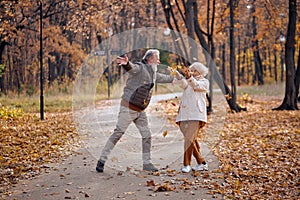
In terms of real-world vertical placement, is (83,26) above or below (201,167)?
above

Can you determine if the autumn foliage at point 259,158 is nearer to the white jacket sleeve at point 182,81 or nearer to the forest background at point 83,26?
the white jacket sleeve at point 182,81

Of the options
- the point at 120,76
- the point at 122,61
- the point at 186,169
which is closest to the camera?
the point at 122,61

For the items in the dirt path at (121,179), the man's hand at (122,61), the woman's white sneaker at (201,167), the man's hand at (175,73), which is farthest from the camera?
the woman's white sneaker at (201,167)

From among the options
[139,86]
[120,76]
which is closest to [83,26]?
[120,76]

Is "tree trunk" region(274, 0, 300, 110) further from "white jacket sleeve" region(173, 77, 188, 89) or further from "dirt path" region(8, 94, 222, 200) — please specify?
"white jacket sleeve" region(173, 77, 188, 89)

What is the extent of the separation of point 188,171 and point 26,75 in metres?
28.6

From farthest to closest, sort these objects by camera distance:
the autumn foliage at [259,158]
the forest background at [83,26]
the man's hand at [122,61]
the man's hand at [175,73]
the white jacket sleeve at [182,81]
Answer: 1. the forest background at [83,26]
2. the white jacket sleeve at [182,81]
3. the man's hand at [175,73]
4. the man's hand at [122,61]
5. the autumn foliage at [259,158]

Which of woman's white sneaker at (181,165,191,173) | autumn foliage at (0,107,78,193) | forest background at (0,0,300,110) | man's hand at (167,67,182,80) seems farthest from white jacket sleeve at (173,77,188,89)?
forest background at (0,0,300,110)

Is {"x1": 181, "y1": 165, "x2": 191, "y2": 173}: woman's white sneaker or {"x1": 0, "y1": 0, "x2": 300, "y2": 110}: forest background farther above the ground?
{"x1": 0, "y1": 0, "x2": 300, "y2": 110}: forest background

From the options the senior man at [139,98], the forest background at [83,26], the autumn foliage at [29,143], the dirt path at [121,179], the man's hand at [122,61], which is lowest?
the autumn foliage at [29,143]

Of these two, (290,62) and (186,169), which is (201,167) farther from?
(290,62)

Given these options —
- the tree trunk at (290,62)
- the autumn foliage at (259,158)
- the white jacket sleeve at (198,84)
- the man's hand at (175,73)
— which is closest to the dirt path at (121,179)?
the autumn foliage at (259,158)

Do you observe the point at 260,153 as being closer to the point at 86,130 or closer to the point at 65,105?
the point at 86,130

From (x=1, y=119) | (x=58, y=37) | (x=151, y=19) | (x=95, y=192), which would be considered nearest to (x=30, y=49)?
(x=58, y=37)
